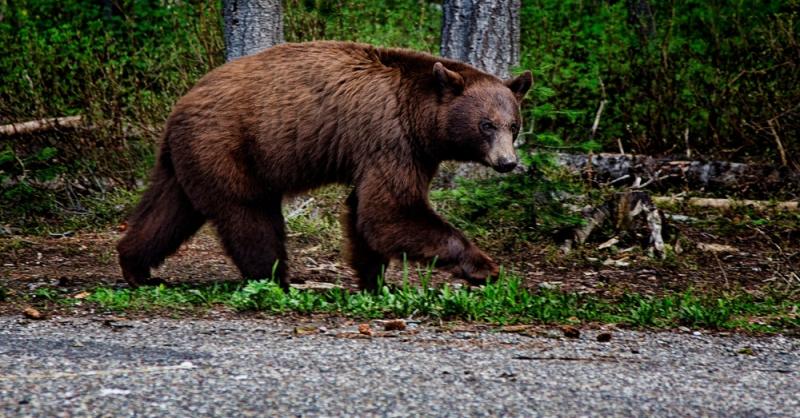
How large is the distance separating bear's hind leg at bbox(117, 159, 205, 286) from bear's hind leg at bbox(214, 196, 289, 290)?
0.38 meters

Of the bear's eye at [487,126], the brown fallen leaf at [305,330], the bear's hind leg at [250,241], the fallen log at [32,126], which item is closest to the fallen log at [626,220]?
the bear's eye at [487,126]

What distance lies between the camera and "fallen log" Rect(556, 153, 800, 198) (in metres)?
10.6

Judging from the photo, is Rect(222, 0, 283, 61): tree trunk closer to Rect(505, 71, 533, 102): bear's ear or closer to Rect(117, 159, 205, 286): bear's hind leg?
Rect(117, 159, 205, 286): bear's hind leg

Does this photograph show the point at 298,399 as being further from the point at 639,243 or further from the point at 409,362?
the point at 639,243

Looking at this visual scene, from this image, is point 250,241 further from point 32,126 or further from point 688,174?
point 688,174

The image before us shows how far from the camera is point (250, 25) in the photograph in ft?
30.4

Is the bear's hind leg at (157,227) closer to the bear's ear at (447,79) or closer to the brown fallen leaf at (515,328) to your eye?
the bear's ear at (447,79)

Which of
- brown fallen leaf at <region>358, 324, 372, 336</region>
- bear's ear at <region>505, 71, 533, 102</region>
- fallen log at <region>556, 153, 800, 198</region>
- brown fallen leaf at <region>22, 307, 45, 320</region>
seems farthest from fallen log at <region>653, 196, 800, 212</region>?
brown fallen leaf at <region>22, 307, 45, 320</region>

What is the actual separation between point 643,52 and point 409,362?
8.15 m

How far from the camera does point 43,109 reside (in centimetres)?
1053

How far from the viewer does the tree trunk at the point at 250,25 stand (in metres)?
9.27

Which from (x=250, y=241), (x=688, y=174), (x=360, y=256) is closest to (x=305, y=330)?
(x=250, y=241)

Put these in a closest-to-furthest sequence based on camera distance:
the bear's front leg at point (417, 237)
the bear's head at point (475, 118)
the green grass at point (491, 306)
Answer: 1. the green grass at point (491, 306)
2. the bear's front leg at point (417, 237)
3. the bear's head at point (475, 118)

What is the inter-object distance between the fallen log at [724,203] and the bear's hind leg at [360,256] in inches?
162
